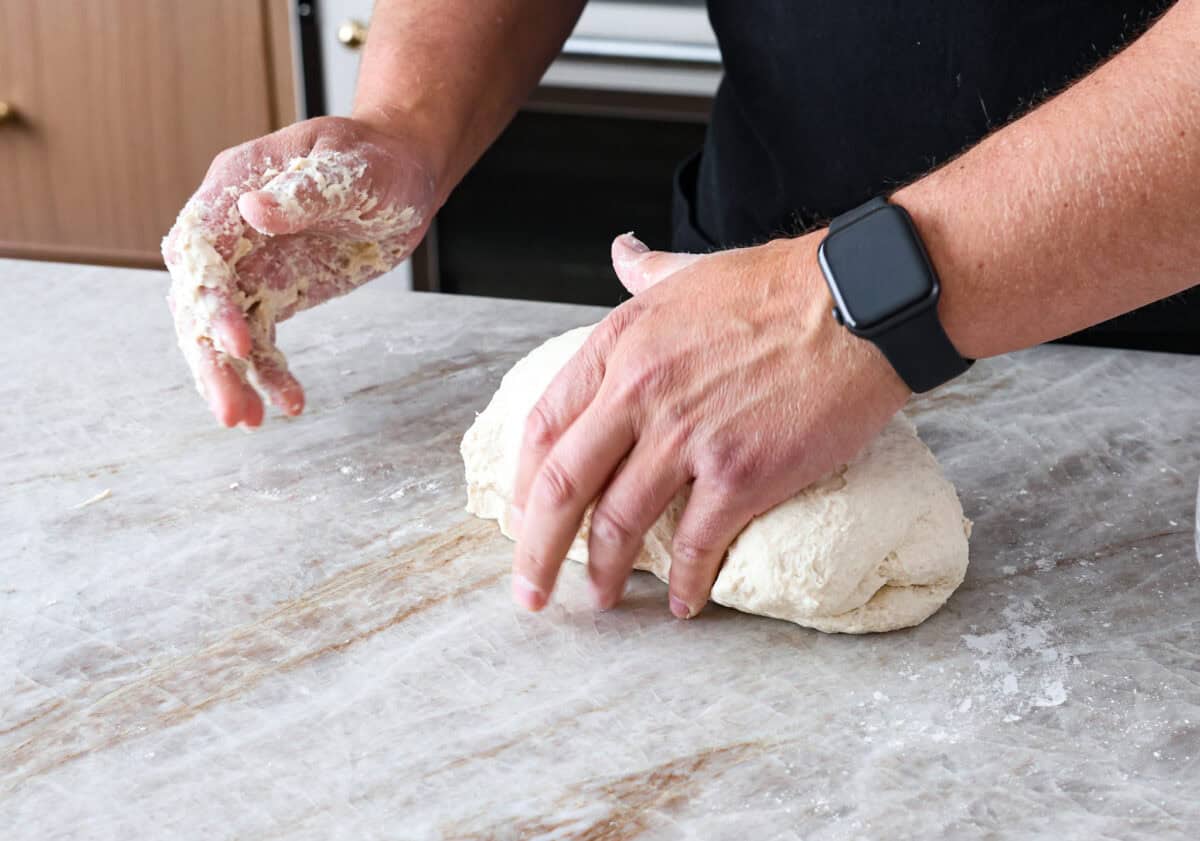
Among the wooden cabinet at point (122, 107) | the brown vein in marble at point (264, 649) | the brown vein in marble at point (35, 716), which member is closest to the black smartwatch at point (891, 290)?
the brown vein in marble at point (264, 649)

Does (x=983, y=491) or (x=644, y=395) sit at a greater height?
(x=644, y=395)

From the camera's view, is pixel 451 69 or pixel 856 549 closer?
pixel 856 549

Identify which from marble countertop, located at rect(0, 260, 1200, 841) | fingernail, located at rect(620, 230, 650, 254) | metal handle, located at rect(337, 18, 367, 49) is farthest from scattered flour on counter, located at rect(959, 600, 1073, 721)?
metal handle, located at rect(337, 18, 367, 49)

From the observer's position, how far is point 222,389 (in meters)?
1.10

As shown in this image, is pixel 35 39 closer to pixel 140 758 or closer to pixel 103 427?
pixel 103 427

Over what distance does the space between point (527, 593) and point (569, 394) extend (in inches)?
6.2

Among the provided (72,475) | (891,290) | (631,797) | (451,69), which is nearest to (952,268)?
(891,290)

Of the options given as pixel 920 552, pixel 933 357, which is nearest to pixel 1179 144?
pixel 933 357

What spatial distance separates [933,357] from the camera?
0.87 metres

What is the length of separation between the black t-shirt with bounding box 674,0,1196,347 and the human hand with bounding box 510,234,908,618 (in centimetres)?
37

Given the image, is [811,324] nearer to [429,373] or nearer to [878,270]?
[878,270]

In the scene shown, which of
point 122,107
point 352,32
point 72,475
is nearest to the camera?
point 72,475

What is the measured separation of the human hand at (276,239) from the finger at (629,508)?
14.7 inches

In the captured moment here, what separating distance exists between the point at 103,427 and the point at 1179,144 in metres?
0.98
